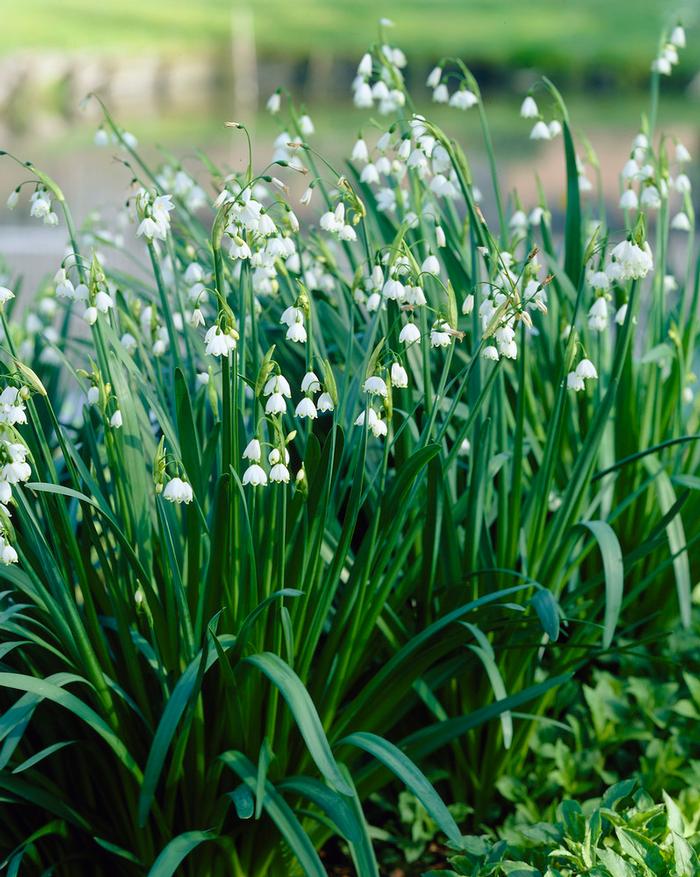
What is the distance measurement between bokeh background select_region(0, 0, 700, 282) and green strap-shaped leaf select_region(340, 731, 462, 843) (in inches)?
704

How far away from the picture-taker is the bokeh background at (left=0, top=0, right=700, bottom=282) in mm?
21156

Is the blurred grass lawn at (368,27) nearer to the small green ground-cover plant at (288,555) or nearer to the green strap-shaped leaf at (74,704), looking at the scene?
the small green ground-cover plant at (288,555)

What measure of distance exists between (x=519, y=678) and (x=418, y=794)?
61cm

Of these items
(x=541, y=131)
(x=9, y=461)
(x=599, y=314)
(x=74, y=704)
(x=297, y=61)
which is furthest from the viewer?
(x=297, y=61)

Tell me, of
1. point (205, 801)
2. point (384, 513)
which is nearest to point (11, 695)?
point (205, 801)

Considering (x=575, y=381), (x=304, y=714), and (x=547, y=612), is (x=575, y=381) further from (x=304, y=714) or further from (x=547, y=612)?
(x=304, y=714)

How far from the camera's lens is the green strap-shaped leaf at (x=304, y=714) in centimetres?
155

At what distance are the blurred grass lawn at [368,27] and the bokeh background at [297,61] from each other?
5 centimetres

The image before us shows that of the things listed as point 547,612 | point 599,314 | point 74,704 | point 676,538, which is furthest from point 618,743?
point 74,704

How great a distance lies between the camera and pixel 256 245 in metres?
1.86

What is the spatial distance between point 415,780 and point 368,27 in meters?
27.9

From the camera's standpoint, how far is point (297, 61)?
26406mm

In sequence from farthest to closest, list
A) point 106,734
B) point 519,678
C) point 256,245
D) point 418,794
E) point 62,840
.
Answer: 1. point 519,678
2. point 62,840
3. point 256,245
4. point 106,734
5. point 418,794

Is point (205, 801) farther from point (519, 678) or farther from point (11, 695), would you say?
point (519, 678)
